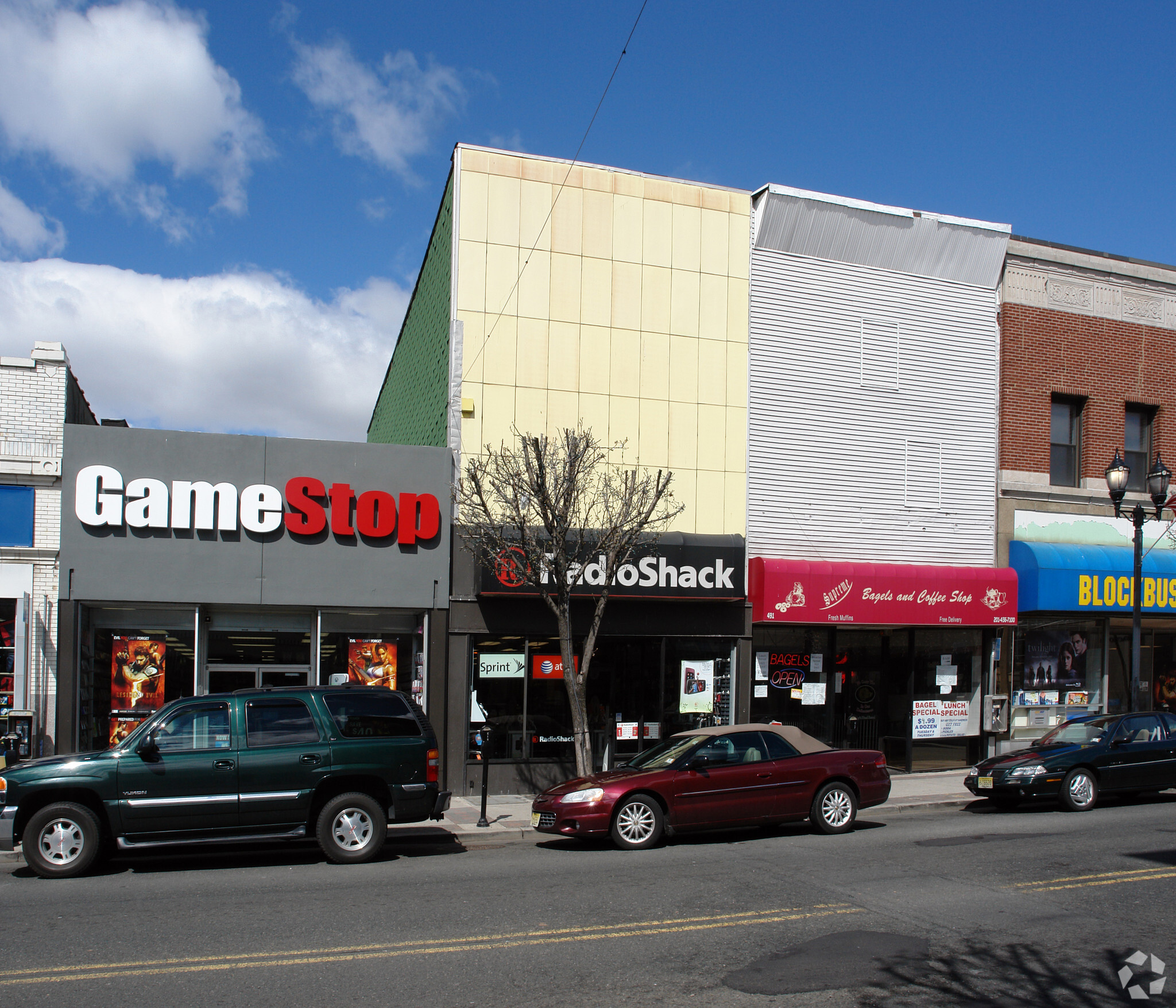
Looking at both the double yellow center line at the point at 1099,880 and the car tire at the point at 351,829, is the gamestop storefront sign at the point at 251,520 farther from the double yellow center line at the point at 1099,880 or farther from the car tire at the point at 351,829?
the double yellow center line at the point at 1099,880

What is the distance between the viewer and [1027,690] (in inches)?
796

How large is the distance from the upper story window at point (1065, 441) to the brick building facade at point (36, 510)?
59.5 ft

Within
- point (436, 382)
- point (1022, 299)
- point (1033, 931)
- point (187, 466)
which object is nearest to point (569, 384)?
point (436, 382)

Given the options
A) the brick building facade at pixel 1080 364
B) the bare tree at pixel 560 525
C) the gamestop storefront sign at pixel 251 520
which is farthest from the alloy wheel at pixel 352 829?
the brick building facade at pixel 1080 364

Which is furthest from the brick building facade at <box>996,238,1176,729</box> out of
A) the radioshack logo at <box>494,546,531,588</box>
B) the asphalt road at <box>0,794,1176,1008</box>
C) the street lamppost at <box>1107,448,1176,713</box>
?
the radioshack logo at <box>494,546,531,588</box>

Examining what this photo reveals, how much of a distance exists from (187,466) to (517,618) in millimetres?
→ 5572

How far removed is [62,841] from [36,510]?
648 centimetres

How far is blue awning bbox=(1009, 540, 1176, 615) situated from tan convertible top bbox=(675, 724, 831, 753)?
26.1 ft

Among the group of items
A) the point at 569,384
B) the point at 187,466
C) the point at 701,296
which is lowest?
the point at 187,466

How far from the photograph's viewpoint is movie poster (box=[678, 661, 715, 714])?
58.5ft

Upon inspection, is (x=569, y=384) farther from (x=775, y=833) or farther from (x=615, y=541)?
(x=775, y=833)

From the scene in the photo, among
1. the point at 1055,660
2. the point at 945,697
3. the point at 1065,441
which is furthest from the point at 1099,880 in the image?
the point at 1065,441

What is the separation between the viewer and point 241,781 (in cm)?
1098

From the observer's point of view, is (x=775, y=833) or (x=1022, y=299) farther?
(x=1022, y=299)
